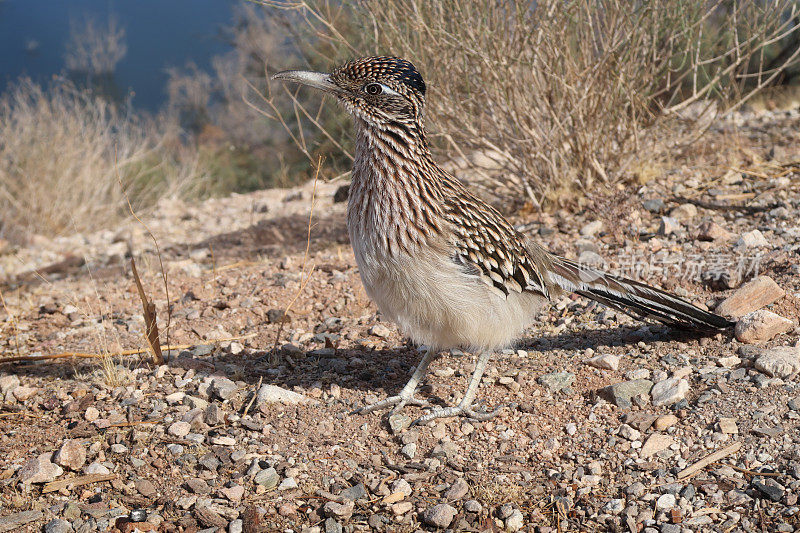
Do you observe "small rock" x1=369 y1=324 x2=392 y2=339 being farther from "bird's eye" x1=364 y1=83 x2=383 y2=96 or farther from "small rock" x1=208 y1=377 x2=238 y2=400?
"bird's eye" x1=364 y1=83 x2=383 y2=96

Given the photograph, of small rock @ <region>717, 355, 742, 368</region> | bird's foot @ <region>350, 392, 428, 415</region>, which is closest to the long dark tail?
small rock @ <region>717, 355, 742, 368</region>

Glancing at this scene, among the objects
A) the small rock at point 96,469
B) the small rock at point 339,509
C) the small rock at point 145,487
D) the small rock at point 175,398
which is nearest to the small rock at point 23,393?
the small rock at point 175,398

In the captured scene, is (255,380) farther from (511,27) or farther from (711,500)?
(511,27)

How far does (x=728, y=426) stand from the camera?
3.25 meters

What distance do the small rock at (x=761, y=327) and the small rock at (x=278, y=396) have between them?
2327 mm

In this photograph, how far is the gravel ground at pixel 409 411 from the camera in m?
2.93

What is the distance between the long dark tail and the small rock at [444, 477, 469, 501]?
4.75ft

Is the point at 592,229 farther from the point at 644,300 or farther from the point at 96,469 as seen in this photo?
the point at 96,469

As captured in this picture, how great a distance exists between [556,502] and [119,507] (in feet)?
5.79

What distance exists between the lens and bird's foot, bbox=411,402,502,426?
361 cm

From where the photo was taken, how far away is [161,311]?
17.5ft

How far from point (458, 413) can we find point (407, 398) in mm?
287

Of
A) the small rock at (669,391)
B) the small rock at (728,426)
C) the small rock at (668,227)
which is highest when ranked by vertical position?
the small rock at (668,227)

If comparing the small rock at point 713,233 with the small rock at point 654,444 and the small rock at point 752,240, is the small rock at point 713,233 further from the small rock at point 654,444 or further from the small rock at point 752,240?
the small rock at point 654,444
